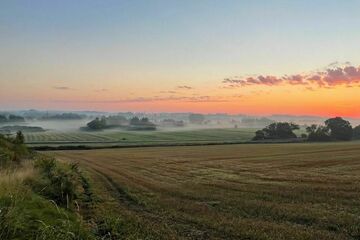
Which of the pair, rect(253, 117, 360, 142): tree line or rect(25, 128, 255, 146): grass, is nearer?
rect(25, 128, 255, 146): grass

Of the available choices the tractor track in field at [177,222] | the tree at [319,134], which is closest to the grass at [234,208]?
the tractor track in field at [177,222]

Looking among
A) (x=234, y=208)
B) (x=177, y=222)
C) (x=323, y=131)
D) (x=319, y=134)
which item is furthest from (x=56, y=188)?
(x=323, y=131)

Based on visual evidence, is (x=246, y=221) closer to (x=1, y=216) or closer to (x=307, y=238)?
(x=307, y=238)

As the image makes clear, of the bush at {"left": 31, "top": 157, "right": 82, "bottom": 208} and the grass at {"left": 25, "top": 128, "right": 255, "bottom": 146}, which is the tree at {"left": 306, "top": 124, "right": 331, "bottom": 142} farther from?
the bush at {"left": 31, "top": 157, "right": 82, "bottom": 208}

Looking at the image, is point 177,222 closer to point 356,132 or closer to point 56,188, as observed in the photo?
point 56,188

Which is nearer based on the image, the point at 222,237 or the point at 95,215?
the point at 222,237

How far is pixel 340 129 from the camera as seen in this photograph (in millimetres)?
141375

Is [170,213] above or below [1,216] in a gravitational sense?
below

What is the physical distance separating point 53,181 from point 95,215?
10.3 ft

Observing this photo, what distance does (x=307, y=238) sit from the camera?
12.7 meters

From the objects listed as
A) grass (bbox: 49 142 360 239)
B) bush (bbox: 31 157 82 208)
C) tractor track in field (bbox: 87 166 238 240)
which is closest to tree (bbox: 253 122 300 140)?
grass (bbox: 49 142 360 239)

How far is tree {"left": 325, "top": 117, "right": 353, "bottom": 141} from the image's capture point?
141000 mm

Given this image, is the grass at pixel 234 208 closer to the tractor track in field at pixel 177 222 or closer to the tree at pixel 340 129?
the tractor track in field at pixel 177 222

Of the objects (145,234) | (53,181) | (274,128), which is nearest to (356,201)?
(145,234)
